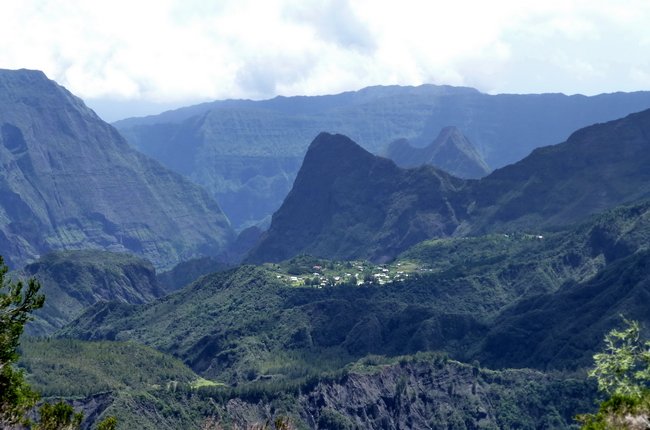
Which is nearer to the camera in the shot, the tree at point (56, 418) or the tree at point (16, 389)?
the tree at point (16, 389)

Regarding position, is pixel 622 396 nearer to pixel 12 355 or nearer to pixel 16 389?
pixel 16 389

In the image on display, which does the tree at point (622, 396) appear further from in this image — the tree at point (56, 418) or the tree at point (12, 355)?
the tree at point (12, 355)

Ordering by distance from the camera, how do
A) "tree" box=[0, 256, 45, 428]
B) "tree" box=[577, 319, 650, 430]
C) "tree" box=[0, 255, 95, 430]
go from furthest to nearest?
"tree" box=[0, 256, 45, 428] < "tree" box=[0, 255, 95, 430] < "tree" box=[577, 319, 650, 430]

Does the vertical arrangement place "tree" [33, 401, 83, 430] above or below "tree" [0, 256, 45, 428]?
below

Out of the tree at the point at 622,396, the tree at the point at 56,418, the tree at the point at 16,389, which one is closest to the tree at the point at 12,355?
the tree at the point at 16,389

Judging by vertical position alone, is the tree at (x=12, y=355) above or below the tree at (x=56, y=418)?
above

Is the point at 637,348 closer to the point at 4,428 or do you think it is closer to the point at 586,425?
the point at 586,425

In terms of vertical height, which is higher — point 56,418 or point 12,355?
point 12,355

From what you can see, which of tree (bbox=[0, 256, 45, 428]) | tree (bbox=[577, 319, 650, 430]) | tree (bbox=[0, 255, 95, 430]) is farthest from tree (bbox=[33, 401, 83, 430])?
tree (bbox=[577, 319, 650, 430])

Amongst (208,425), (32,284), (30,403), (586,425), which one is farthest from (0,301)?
(586,425)

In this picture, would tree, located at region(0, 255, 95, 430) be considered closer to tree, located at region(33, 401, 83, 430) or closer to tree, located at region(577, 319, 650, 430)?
tree, located at region(33, 401, 83, 430)

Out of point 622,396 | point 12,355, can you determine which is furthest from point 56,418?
point 622,396
